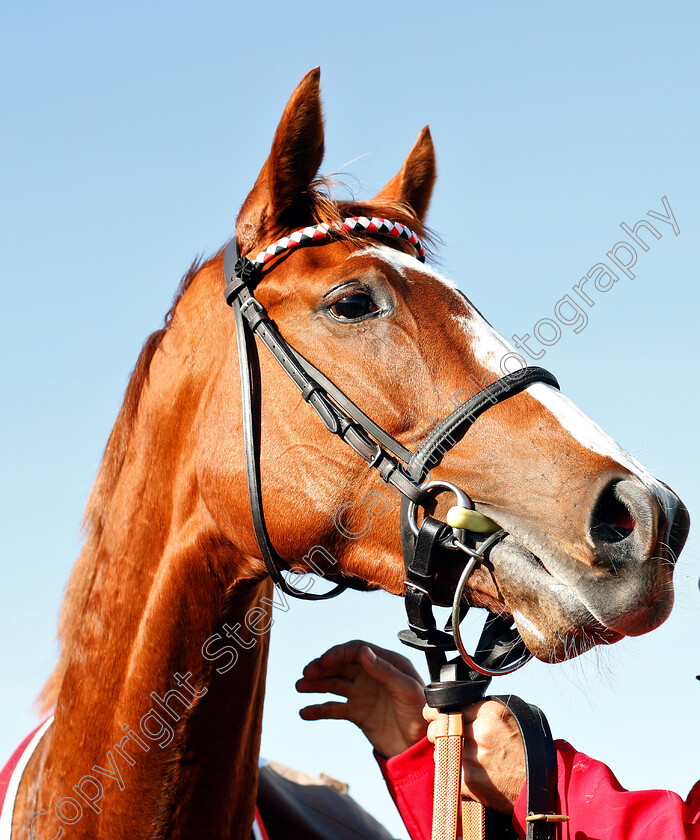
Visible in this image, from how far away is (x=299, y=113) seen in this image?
9.07 ft

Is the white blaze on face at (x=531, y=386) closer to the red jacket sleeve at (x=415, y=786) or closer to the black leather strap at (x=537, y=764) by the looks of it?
the black leather strap at (x=537, y=764)

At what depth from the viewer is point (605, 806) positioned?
2.13m

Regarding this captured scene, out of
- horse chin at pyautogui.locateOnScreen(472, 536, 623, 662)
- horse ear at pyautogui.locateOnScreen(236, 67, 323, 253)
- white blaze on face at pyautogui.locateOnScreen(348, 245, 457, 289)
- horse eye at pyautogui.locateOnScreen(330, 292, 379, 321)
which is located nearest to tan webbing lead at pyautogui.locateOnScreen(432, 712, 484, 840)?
horse chin at pyautogui.locateOnScreen(472, 536, 623, 662)

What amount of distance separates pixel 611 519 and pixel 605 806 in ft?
2.50

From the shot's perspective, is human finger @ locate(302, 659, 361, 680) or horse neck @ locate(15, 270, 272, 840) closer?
horse neck @ locate(15, 270, 272, 840)

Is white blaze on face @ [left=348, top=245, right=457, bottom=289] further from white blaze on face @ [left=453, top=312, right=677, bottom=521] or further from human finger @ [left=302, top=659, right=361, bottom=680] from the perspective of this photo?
human finger @ [left=302, top=659, right=361, bottom=680]

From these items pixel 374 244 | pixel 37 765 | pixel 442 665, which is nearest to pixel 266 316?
pixel 374 244

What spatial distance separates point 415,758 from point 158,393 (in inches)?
59.6

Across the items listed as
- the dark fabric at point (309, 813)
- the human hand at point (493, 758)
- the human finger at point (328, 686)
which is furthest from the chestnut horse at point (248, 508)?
the dark fabric at point (309, 813)

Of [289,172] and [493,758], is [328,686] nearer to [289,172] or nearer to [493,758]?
[493,758]

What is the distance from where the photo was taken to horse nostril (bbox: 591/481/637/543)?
2.06 metres

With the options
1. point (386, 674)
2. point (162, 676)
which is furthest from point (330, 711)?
point (162, 676)

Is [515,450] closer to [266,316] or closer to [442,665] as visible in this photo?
[442,665]

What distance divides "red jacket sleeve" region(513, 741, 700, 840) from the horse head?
40 centimetres
